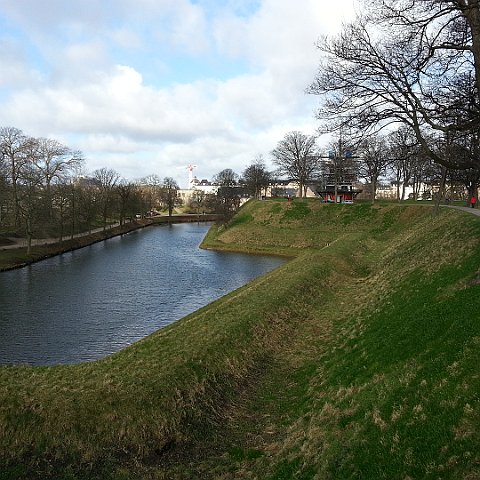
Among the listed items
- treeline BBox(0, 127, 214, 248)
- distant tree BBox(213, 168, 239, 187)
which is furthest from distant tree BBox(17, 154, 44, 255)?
distant tree BBox(213, 168, 239, 187)

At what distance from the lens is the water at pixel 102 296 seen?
18672 mm

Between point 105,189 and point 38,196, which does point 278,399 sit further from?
point 105,189

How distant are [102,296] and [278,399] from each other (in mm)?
19158

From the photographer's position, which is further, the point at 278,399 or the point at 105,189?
the point at 105,189

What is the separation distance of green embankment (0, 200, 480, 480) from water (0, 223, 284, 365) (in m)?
5.57

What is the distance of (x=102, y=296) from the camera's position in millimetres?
27734

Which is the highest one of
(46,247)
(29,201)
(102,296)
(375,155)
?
(375,155)

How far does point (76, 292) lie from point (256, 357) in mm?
18759

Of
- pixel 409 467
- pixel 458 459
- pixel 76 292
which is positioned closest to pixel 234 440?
pixel 409 467

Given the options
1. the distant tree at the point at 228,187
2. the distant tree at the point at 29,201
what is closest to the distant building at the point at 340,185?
the distant tree at the point at 228,187

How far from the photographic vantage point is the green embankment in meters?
6.75

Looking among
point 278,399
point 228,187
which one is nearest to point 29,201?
point 278,399

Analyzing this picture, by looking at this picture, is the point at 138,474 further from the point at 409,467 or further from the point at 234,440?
the point at 409,467

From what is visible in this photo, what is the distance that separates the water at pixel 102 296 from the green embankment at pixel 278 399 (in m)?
5.57
